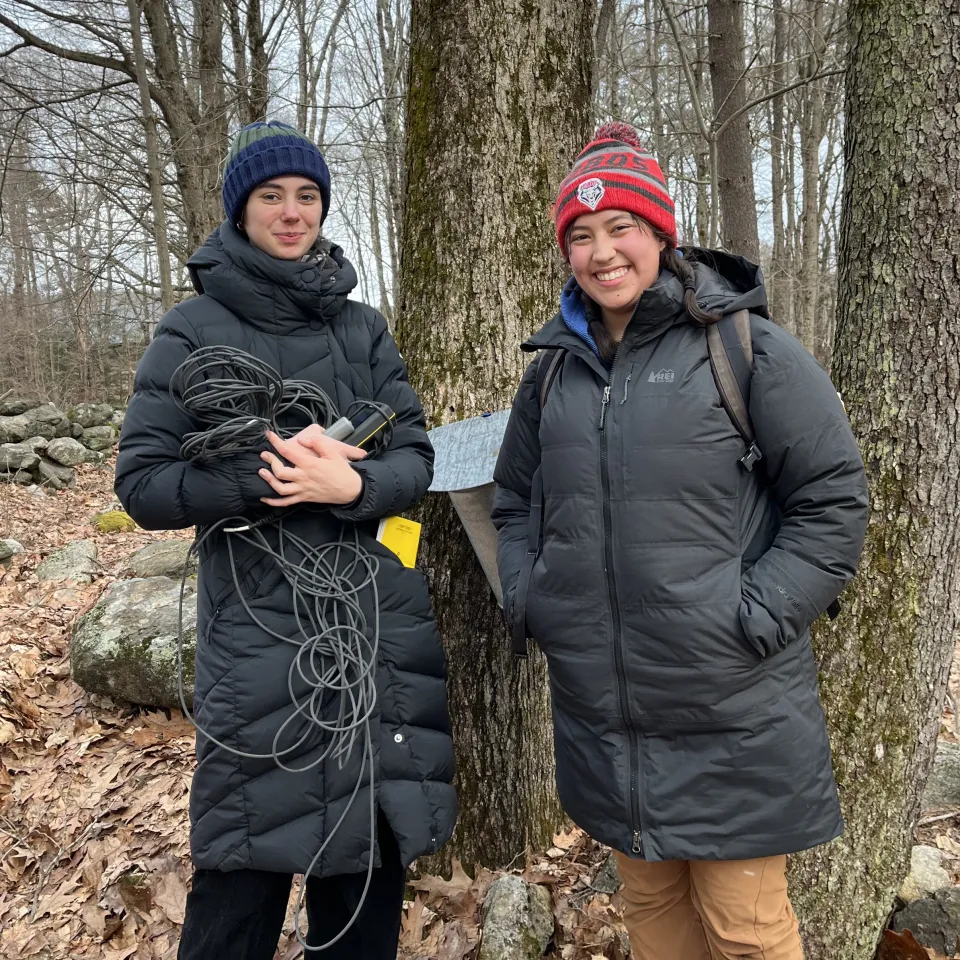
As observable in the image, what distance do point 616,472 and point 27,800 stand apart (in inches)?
149

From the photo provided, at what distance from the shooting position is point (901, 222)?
7.28 feet

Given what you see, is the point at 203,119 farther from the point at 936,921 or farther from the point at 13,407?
the point at 936,921

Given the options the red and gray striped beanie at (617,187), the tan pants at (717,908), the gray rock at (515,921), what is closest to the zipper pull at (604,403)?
the red and gray striped beanie at (617,187)

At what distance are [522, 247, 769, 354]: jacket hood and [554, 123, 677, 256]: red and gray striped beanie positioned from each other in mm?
136

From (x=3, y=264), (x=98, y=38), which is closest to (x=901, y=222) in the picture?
(x=98, y=38)

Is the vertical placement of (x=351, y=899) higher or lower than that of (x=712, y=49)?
lower

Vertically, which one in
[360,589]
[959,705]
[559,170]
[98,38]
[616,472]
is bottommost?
[959,705]

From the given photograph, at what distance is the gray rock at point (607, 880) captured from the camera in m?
2.84

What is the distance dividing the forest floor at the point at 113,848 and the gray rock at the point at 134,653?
162 millimetres

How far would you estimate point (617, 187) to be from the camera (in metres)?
1.88

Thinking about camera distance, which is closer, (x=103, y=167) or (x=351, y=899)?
(x=351, y=899)

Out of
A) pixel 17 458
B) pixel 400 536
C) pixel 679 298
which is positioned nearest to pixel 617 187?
pixel 679 298

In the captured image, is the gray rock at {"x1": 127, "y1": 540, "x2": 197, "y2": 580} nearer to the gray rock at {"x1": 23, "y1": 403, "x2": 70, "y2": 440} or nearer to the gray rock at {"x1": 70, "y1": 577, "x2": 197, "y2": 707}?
the gray rock at {"x1": 70, "y1": 577, "x2": 197, "y2": 707}

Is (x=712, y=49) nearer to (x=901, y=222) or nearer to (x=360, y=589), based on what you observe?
(x=901, y=222)
